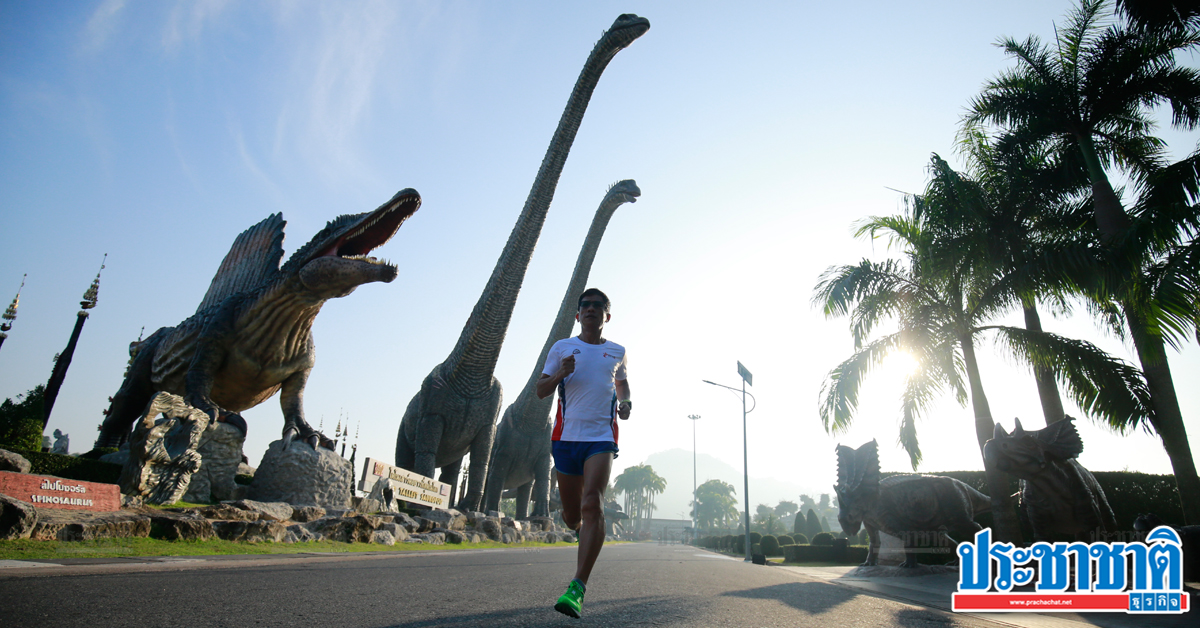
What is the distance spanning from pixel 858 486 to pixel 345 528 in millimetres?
7253

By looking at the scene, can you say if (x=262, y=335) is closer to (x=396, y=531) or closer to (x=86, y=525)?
(x=396, y=531)

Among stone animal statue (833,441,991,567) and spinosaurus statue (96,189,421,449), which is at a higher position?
spinosaurus statue (96,189,421,449)

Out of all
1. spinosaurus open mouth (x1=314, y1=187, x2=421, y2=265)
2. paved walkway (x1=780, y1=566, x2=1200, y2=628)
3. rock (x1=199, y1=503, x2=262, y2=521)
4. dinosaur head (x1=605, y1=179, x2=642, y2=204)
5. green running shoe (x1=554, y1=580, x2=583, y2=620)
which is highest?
dinosaur head (x1=605, y1=179, x2=642, y2=204)

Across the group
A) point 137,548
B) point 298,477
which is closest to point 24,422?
point 298,477

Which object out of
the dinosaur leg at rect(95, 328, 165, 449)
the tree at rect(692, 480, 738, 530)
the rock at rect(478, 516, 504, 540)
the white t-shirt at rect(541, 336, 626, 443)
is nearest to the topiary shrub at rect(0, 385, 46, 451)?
the dinosaur leg at rect(95, 328, 165, 449)

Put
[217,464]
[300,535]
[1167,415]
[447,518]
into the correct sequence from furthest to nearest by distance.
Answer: [447,518] → [1167,415] → [217,464] → [300,535]

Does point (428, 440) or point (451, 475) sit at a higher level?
point (428, 440)

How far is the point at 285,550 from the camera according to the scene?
6172 mm

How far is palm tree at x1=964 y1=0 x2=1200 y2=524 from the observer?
10.4 meters

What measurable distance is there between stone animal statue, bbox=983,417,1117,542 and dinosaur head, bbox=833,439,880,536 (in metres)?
2.38

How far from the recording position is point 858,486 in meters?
9.33

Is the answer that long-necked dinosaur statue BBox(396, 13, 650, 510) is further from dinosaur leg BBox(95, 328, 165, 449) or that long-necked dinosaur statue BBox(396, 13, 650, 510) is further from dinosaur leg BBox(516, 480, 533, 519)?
dinosaur leg BBox(516, 480, 533, 519)

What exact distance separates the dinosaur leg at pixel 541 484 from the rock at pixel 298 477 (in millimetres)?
7236

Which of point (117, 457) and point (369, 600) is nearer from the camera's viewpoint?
point (369, 600)
